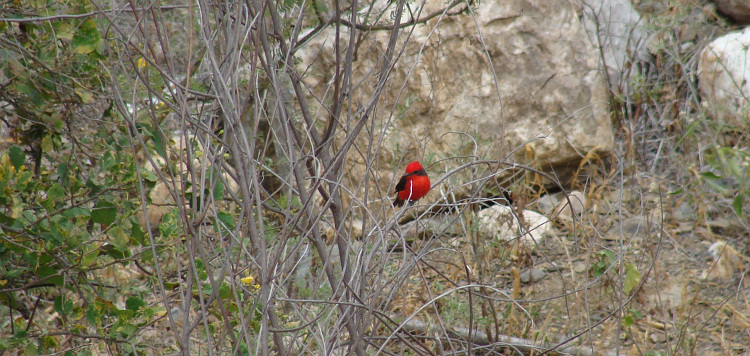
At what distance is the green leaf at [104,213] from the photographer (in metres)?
1.98

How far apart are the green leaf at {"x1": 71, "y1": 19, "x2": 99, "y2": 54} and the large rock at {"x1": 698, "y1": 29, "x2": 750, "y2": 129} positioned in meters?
3.81

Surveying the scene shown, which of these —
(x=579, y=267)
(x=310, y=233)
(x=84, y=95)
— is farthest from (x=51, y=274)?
(x=579, y=267)

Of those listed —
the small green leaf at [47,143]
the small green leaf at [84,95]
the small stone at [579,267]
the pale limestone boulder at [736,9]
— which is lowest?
the small stone at [579,267]

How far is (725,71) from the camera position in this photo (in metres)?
4.56

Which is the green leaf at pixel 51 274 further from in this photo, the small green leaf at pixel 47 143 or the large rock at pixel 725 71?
the large rock at pixel 725 71

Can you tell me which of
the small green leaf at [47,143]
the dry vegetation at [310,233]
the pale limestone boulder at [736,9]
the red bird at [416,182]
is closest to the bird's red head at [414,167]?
the red bird at [416,182]

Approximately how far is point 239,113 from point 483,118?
3.01 metres

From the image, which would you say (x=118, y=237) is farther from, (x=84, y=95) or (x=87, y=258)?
(x=84, y=95)

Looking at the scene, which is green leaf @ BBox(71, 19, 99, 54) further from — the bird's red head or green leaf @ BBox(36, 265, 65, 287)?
the bird's red head

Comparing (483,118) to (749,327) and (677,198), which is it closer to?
(677,198)

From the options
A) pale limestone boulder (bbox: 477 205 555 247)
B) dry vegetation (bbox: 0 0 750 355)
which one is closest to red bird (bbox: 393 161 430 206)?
dry vegetation (bbox: 0 0 750 355)

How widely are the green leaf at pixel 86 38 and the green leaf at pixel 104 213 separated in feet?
1.58

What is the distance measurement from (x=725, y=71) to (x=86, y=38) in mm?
4338

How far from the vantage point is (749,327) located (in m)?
2.89
